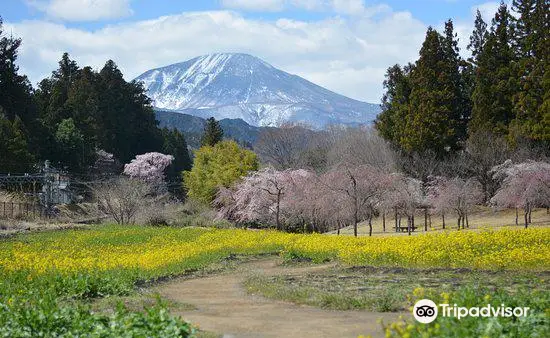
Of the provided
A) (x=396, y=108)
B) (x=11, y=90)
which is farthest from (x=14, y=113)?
(x=396, y=108)

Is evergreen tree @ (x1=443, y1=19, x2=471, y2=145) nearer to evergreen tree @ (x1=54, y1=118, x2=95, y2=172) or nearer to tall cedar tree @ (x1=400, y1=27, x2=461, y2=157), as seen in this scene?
tall cedar tree @ (x1=400, y1=27, x2=461, y2=157)

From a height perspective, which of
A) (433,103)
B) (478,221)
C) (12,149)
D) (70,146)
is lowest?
(478,221)

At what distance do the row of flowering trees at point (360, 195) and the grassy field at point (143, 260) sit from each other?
10.9m

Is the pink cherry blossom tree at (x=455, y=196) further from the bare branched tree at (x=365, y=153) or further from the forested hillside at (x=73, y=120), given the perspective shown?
the forested hillside at (x=73, y=120)

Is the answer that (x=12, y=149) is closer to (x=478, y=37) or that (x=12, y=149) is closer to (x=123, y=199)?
(x=123, y=199)

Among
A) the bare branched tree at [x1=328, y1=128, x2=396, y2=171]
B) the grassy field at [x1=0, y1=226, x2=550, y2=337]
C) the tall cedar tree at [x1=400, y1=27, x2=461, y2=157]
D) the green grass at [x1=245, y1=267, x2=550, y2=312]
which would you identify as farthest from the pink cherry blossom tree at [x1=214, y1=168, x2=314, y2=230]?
the green grass at [x1=245, y1=267, x2=550, y2=312]

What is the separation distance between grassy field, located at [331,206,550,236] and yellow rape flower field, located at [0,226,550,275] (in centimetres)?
1936

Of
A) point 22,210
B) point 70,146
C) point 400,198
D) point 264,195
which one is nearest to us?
point 400,198

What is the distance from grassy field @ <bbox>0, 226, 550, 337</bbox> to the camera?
9055 millimetres

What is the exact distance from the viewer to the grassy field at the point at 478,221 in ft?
145

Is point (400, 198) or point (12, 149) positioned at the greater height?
point (12, 149)

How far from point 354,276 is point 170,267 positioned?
17.4 feet

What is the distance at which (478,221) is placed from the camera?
4747cm

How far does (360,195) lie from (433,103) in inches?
614
